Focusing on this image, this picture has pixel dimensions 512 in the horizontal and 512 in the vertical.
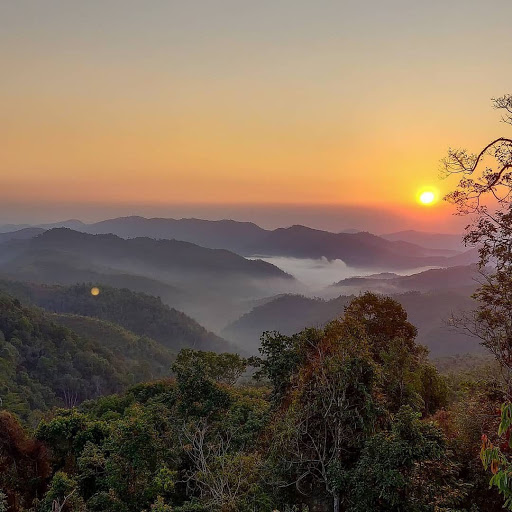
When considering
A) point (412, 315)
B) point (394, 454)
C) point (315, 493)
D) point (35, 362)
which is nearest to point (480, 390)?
point (394, 454)

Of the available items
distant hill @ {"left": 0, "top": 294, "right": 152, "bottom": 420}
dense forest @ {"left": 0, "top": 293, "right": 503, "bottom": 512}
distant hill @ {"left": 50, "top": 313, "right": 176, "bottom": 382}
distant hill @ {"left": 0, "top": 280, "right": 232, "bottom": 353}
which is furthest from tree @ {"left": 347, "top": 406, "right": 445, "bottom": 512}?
distant hill @ {"left": 0, "top": 280, "right": 232, "bottom": 353}

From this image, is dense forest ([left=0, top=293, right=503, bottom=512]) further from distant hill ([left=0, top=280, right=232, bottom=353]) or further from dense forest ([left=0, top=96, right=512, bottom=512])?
distant hill ([left=0, top=280, right=232, bottom=353])

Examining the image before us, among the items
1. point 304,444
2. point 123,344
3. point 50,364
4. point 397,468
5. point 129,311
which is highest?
point 397,468

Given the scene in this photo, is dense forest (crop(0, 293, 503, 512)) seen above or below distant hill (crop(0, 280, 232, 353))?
above

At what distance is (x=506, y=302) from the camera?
9.37 meters

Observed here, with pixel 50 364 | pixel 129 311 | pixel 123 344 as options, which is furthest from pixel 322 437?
pixel 129 311

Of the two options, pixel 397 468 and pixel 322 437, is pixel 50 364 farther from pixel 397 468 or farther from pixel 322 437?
pixel 397 468

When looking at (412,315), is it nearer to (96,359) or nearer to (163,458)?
(96,359)

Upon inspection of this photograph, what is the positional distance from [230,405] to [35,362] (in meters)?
70.2

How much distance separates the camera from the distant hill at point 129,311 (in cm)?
13888

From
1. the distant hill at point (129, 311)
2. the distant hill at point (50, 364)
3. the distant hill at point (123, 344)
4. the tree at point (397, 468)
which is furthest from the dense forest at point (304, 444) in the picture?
the distant hill at point (129, 311)

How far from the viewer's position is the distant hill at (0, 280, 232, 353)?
139 metres

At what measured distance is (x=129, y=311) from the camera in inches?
5645

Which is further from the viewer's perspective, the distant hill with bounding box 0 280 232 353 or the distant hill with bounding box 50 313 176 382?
the distant hill with bounding box 0 280 232 353
